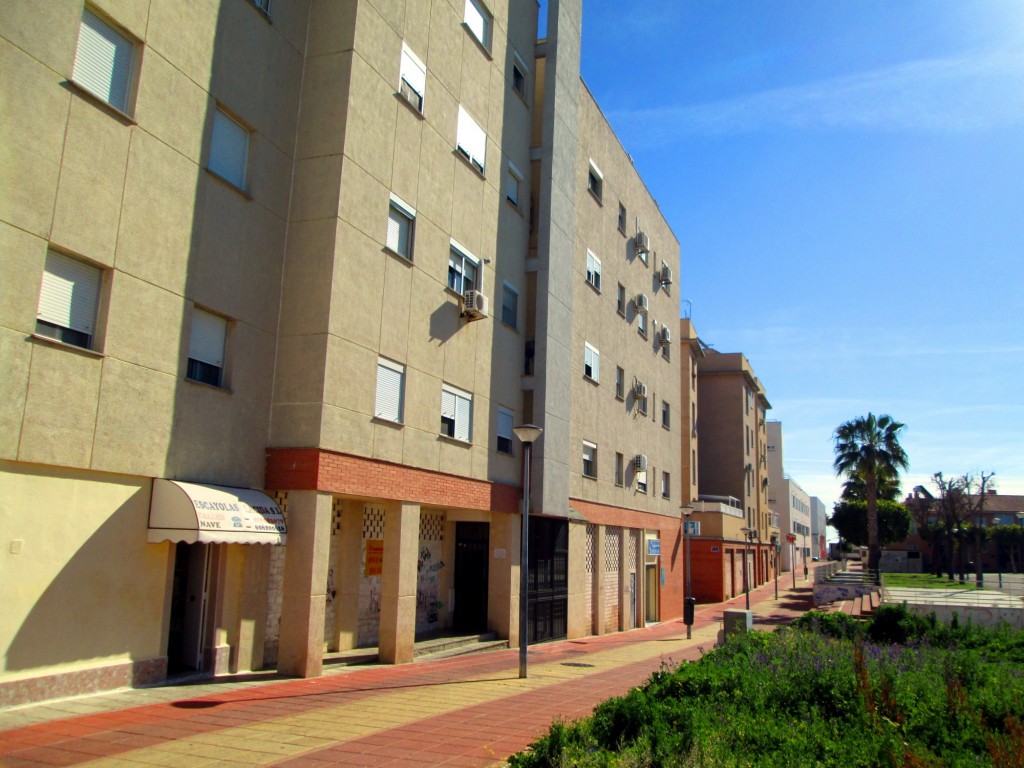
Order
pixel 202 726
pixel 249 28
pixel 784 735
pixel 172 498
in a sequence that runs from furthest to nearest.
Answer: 1. pixel 249 28
2. pixel 172 498
3. pixel 202 726
4. pixel 784 735

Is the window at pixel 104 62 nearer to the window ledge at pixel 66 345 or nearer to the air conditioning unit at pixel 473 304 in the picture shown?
the window ledge at pixel 66 345

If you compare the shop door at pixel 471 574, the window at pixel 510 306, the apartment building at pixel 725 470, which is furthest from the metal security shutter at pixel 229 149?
the apartment building at pixel 725 470

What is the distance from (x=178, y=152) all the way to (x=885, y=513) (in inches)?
2910

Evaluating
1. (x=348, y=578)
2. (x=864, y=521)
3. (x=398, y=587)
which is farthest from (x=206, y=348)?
(x=864, y=521)

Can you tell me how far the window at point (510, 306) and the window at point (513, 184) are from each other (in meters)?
2.32

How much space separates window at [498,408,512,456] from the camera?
64.9 feet

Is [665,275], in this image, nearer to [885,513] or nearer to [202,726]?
[202,726]

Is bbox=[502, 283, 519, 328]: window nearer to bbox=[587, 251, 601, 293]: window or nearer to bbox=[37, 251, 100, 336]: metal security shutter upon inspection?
bbox=[587, 251, 601, 293]: window

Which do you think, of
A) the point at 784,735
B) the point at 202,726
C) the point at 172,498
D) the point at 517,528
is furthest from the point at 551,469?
the point at 784,735

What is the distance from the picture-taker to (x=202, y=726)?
29.5 feet

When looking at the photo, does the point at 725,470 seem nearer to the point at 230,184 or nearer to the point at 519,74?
the point at 519,74

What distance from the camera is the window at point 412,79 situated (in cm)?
1606

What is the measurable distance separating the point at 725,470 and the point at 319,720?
51.7 meters

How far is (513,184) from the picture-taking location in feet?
70.3
